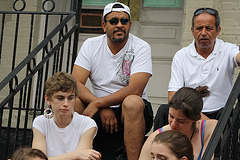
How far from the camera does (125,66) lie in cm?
340

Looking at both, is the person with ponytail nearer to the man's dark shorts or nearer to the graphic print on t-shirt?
the man's dark shorts

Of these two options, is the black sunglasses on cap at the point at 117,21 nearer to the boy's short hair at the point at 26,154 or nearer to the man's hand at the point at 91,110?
the man's hand at the point at 91,110

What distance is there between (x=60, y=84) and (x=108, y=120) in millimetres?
560

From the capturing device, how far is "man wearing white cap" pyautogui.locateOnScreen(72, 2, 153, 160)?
3.00 metres

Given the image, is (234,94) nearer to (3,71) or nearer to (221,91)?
(221,91)

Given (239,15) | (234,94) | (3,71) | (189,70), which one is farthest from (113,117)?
(3,71)

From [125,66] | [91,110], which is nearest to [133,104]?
[91,110]

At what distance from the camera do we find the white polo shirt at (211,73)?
313 centimetres

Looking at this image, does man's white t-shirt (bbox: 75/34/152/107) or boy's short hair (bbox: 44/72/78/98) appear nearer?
boy's short hair (bbox: 44/72/78/98)

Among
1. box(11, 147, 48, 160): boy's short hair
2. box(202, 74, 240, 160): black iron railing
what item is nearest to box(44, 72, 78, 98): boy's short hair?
box(11, 147, 48, 160): boy's short hair

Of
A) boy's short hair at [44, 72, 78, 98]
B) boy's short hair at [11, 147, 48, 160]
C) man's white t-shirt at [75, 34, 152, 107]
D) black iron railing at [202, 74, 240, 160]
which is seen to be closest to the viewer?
black iron railing at [202, 74, 240, 160]

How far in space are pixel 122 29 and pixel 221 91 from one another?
1.03 meters

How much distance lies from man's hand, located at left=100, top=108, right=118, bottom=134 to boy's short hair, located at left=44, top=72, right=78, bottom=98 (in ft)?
1.29

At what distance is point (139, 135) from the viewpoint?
2967mm
